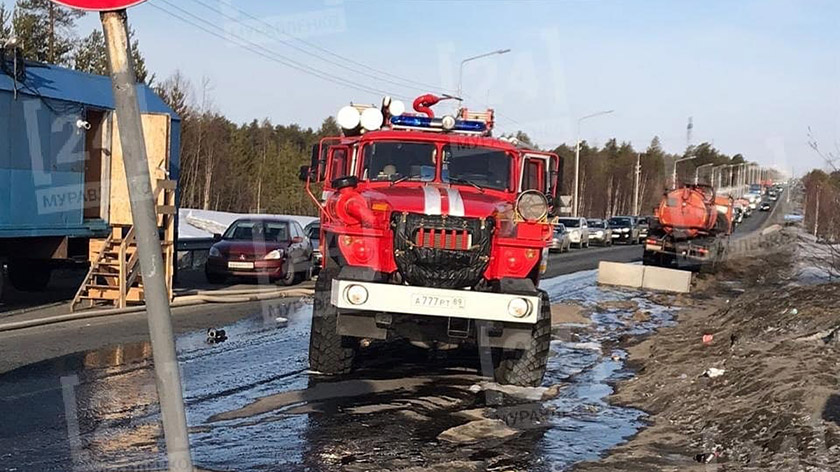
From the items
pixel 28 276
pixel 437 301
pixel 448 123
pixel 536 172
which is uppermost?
pixel 448 123

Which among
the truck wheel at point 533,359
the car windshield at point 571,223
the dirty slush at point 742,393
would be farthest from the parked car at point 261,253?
the car windshield at point 571,223

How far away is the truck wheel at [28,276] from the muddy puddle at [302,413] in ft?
20.1

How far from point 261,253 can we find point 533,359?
11924 millimetres

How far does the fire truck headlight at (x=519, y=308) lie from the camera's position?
8320mm

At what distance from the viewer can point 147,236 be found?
2459mm

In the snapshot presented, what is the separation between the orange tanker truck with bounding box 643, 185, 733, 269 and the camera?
102ft

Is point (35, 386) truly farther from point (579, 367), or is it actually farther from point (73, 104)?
point (73, 104)

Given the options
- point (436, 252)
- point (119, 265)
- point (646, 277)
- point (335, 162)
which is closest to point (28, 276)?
point (119, 265)

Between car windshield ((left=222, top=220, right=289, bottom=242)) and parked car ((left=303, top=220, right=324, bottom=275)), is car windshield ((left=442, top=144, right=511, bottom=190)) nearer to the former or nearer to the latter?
car windshield ((left=222, top=220, right=289, bottom=242))

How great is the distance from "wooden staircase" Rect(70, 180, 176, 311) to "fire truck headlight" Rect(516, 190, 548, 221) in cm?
750

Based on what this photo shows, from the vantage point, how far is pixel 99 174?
15.8 meters

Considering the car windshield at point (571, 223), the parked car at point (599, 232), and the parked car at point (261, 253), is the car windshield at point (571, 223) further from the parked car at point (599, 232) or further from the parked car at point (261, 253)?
the parked car at point (261, 253)

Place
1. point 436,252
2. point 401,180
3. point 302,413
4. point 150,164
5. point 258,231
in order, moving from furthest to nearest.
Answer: point 258,231
point 150,164
point 401,180
point 436,252
point 302,413

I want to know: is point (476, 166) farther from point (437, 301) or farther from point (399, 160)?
point (437, 301)
